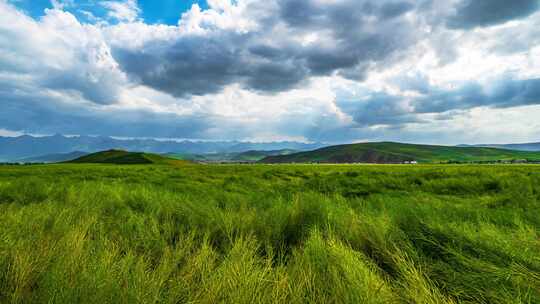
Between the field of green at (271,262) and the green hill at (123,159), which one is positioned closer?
the field of green at (271,262)

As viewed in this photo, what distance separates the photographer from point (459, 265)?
244 centimetres

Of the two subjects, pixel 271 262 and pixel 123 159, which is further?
pixel 123 159

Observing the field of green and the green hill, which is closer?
the field of green

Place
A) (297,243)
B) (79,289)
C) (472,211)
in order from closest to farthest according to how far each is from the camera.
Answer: (79,289), (297,243), (472,211)

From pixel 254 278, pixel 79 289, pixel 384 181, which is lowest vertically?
pixel 384 181

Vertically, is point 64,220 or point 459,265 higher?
point 64,220

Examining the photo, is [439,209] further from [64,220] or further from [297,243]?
[64,220]

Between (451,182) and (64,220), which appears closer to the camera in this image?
(64,220)

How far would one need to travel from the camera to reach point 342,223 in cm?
371

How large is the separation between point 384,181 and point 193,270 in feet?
43.3

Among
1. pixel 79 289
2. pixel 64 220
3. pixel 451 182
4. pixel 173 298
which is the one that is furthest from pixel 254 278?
pixel 451 182

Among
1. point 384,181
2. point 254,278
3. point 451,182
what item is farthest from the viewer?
point 384,181

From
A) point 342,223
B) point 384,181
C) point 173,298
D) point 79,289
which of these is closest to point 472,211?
point 342,223

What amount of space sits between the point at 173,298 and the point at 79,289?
0.57 m
